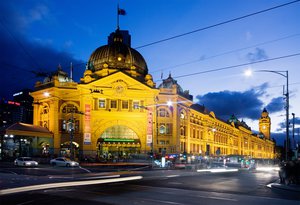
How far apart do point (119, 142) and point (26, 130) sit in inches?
721

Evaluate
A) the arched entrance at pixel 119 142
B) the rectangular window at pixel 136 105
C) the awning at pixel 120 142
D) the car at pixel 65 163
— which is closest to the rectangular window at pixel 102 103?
the arched entrance at pixel 119 142

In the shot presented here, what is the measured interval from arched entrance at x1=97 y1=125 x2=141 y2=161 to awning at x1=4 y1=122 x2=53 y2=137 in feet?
35.3

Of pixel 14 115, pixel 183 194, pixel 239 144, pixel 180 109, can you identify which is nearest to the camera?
pixel 183 194

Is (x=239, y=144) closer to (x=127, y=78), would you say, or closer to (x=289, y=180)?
(x=127, y=78)

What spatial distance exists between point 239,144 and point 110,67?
265 feet

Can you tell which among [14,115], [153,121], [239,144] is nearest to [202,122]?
[153,121]

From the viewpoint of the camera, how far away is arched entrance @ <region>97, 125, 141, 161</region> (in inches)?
3027

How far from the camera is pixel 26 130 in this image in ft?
229

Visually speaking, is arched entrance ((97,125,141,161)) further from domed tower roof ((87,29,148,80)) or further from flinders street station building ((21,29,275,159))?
domed tower roof ((87,29,148,80))

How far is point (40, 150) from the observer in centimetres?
A: 7831

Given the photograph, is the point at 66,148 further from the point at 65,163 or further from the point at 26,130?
the point at 65,163

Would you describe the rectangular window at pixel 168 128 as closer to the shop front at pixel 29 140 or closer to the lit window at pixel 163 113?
the lit window at pixel 163 113

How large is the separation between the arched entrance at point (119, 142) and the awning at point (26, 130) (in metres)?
10.8

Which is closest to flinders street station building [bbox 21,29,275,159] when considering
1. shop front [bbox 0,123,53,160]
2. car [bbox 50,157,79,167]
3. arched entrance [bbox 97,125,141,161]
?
arched entrance [bbox 97,125,141,161]
